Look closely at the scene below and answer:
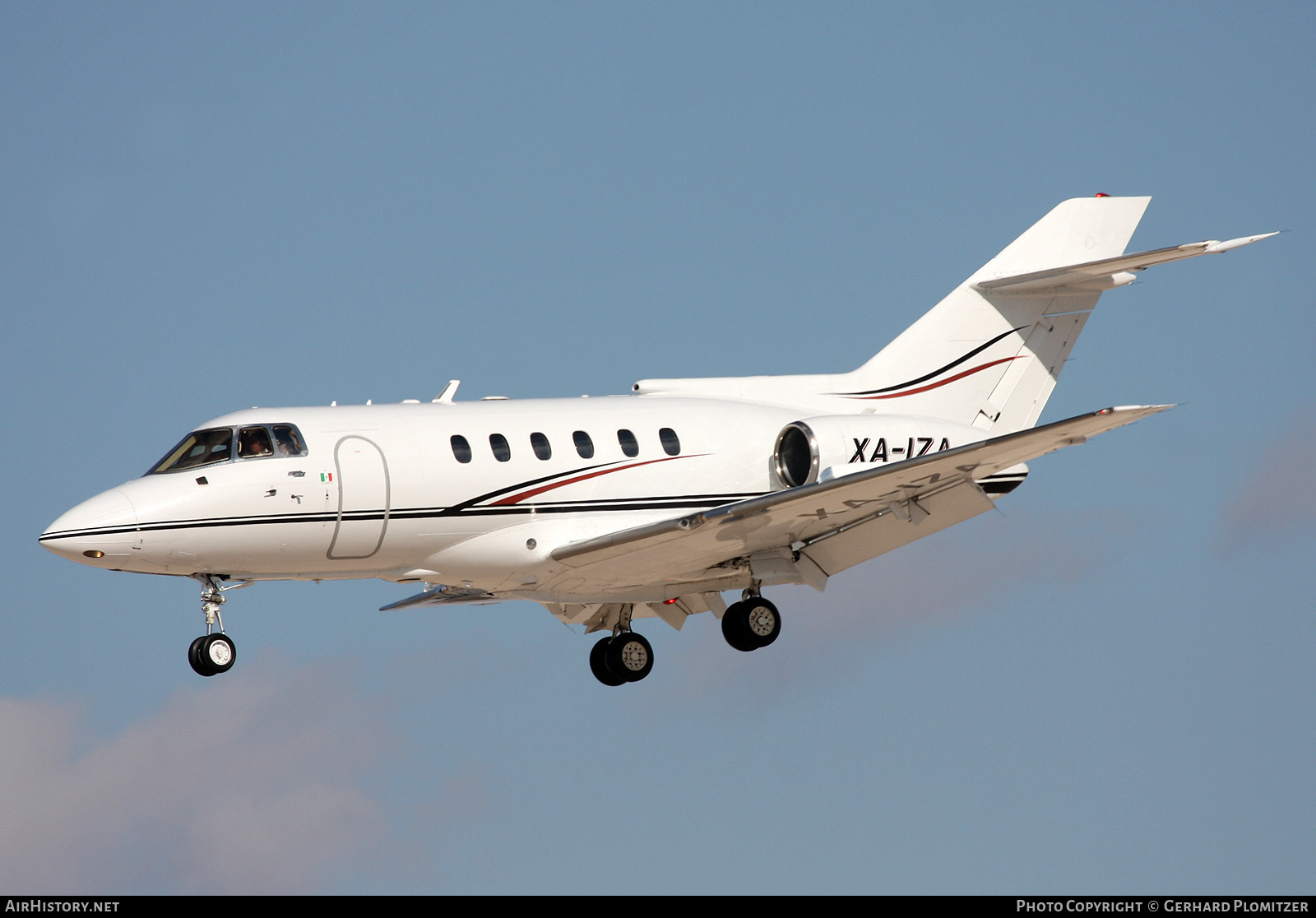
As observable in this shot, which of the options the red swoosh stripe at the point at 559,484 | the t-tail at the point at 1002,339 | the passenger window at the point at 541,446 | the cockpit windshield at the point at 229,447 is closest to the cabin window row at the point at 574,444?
the passenger window at the point at 541,446

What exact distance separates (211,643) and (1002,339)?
1301 centimetres

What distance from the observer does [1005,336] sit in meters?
27.7

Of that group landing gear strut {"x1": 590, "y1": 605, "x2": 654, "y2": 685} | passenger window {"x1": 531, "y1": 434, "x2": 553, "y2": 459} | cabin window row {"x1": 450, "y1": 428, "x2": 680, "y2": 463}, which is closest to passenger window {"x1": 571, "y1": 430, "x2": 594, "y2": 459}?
cabin window row {"x1": 450, "y1": 428, "x2": 680, "y2": 463}

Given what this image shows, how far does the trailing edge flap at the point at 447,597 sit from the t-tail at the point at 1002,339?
560 centimetres

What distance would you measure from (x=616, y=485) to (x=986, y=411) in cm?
668

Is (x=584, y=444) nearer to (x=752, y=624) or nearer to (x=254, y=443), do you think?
(x=752, y=624)

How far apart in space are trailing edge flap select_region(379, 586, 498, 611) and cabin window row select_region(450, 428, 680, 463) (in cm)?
293

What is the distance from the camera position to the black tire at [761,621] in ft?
81.9

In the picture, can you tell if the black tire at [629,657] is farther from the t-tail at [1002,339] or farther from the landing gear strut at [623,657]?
the t-tail at [1002,339]

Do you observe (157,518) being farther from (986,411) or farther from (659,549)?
(986,411)

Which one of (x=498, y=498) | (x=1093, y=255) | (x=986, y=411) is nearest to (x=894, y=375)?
(x=986, y=411)

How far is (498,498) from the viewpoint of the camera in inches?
926

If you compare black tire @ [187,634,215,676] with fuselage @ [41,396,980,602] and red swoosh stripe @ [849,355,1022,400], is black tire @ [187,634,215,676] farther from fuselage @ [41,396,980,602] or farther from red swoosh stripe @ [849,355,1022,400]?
red swoosh stripe @ [849,355,1022,400]
